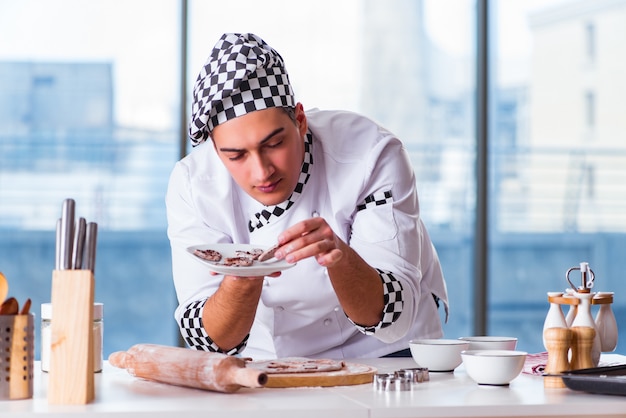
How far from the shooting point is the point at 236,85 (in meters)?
2.03

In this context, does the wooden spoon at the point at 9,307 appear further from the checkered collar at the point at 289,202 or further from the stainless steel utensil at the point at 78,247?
the checkered collar at the point at 289,202

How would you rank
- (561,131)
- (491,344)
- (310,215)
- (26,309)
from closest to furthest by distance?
(26,309) < (491,344) < (310,215) < (561,131)

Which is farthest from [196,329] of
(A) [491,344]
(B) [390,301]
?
(A) [491,344]

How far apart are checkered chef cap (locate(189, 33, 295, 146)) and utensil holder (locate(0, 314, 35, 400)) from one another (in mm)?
649

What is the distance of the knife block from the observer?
1.54 metres

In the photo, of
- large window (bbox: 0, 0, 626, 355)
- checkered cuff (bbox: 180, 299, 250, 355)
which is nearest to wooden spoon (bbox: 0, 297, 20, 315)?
checkered cuff (bbox: 180, 299, 250, 355)

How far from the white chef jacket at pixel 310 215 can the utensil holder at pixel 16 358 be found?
0.59 m

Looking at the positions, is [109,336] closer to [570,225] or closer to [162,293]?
[162,293]

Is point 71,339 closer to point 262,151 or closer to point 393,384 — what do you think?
point 393,384

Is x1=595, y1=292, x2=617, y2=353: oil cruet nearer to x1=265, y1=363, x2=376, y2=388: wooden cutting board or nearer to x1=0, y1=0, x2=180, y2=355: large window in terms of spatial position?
x1=265, y1=363, x2=376, y2=388: wooden cutting board

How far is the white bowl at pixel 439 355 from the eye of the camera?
1890 millimetres

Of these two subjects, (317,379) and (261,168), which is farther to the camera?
(261,168)

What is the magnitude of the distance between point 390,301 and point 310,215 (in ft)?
1.27

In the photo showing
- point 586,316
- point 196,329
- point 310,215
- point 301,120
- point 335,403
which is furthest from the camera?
point 310,215
